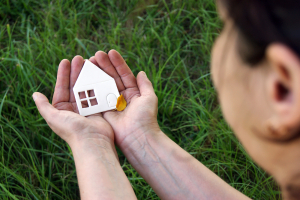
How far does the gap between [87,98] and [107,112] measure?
0.46 ft

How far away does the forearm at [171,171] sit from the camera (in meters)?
1.08

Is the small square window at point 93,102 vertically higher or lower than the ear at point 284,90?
lower

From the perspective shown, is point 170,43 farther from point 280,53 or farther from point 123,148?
point 280,53

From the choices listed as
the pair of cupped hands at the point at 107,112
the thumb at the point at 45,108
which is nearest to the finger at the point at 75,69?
the pair of cupped hands at the point at 107,112

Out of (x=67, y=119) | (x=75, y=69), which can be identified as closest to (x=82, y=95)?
(x=75, y=69)

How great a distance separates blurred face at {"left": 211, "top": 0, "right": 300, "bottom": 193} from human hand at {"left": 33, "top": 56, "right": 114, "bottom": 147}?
0.73 metres

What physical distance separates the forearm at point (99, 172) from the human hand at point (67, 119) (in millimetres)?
37

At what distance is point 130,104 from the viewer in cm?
139

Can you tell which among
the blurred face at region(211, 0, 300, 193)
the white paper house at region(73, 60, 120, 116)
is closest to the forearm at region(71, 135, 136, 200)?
the white paper house at region(73, 60, 120, 116)

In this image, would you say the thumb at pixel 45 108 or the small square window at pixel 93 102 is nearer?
the thumb at pixel 45 108

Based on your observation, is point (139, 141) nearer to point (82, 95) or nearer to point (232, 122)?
point (82, 95)

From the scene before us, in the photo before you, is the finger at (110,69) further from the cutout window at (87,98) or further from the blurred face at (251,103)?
the blurred face at (251,103)

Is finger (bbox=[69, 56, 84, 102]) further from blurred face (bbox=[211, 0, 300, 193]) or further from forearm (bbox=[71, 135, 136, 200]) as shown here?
blurred face (bbox=[211, 0, 300, 193])

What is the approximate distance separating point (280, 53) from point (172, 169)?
827mm
